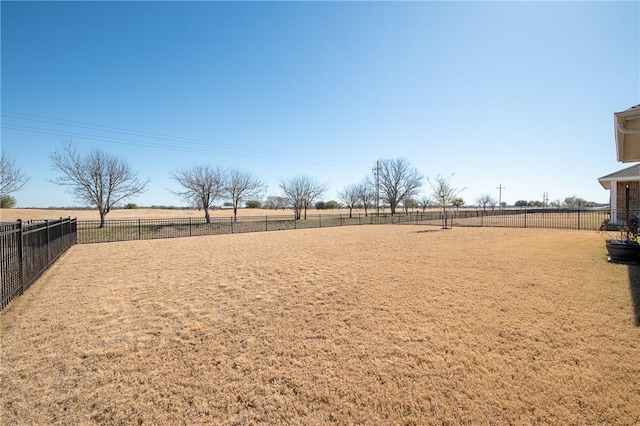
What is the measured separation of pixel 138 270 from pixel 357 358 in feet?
24.4

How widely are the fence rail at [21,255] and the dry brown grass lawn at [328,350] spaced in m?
0.36

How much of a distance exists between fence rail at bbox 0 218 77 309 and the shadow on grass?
33.2ft

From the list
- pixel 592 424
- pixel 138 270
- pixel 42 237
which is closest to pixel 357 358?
pixel 592 424

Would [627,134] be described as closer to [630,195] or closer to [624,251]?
[624,251]

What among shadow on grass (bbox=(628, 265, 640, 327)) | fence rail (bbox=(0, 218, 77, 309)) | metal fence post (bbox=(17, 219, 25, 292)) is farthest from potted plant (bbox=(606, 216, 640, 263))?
metal fence post (bbox=(17, 219, 25, 292))

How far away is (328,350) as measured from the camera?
3627 millimetres

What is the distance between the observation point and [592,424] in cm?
240

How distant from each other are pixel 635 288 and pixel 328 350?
6358 mm

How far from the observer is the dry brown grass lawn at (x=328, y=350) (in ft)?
8.60

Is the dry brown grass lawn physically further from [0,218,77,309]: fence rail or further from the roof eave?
the roof eave

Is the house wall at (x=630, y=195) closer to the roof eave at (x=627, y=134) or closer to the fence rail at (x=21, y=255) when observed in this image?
the roof eave at (x=627, y=134)

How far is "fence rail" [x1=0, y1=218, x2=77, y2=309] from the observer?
5.07 meters

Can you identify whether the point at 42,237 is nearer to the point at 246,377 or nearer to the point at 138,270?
the point at 138,270

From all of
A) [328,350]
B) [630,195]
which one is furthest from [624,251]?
[630,195]
